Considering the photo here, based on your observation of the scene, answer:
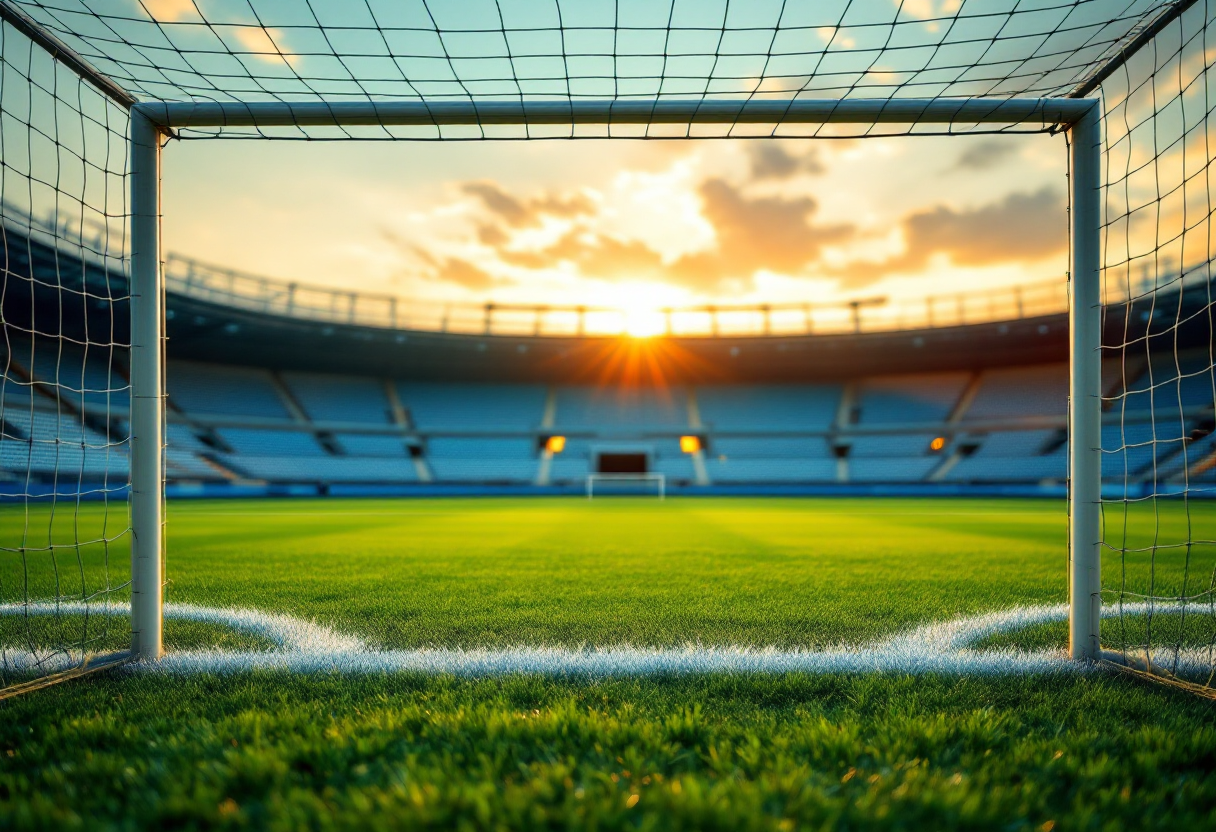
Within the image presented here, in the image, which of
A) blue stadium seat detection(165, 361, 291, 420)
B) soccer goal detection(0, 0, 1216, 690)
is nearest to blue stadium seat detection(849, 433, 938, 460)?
blue stadium seat detection(165, 361, 291, 420)

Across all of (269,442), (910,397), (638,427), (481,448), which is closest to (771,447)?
(638,427)

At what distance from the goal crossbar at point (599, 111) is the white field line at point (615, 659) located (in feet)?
7.45

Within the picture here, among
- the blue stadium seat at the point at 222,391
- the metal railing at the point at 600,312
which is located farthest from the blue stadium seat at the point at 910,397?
the blue stadium seat at the point at 222,391

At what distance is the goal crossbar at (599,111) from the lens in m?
2.61

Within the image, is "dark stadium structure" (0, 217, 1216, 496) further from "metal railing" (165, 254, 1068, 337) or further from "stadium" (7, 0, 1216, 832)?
"stadium" (7, 0, 1216, 832)

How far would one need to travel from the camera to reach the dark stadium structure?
73.7ft

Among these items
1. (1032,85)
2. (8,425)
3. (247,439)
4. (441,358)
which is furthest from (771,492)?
(8,425)

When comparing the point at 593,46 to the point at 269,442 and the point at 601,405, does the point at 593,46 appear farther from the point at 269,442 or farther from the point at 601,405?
the point at 601,405

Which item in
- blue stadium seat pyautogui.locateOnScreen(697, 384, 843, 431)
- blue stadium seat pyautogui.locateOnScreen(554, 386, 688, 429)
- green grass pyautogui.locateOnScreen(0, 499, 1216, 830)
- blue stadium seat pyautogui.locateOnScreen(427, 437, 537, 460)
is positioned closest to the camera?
green grass pyautogui.locateOnScreen(0, 499, 1216, 830)

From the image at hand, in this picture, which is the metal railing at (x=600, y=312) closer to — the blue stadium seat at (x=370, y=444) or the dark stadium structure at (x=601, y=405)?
the dark stadium structure at (x=601, y=405)

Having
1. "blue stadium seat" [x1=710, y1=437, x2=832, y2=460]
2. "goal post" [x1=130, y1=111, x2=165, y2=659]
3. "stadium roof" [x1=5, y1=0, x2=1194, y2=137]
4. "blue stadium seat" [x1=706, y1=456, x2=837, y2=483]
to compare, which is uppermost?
"stadium roof" [x1=5, y1=0, x2=1194, y2=137]

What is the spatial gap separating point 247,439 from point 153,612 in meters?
26.5

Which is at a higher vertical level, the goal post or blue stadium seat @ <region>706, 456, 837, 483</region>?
the goal post

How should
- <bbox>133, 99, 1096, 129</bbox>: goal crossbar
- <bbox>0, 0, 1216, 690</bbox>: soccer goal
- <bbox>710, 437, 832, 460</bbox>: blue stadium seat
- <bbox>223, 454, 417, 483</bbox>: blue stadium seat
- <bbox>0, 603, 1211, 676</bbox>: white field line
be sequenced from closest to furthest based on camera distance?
<bbox>0, 603, 1211, 676</bbox>: white field line < <bbox>0, 0, 1216, 690</bbox>: soccer goal < <bbox>133, 99, 1096, 129</bbox>: goal crossbar < <bbox>223, 454, 417, 483</bbox>: blue stadium seat < <bbox>710, 437, 832, 460</bbox>: blue stadium seat
